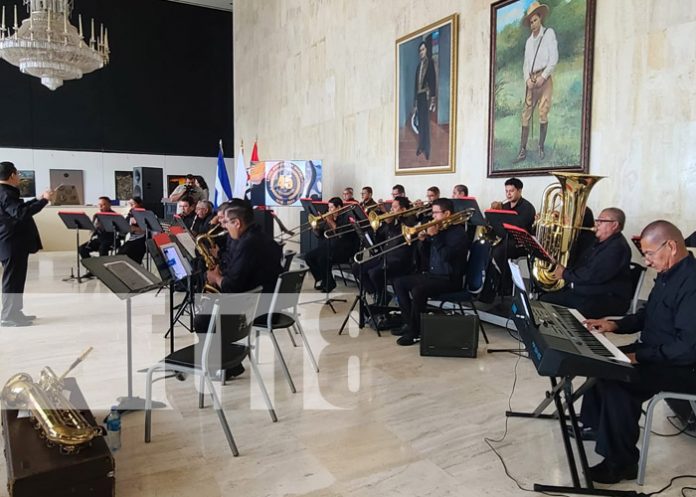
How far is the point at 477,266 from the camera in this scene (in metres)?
5.23

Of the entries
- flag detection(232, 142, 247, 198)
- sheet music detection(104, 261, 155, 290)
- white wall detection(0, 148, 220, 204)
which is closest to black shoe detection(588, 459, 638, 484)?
sheet music detection(104, 261, 155, 290)

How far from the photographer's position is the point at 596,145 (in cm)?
614

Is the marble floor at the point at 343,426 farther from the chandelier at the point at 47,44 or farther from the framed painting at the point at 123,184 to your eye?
the framed painting at the point at 123,184

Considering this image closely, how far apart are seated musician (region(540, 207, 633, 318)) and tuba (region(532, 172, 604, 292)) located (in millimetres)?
271

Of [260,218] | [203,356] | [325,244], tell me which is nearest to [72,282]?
[260,218]

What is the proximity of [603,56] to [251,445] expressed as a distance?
18.2 feet

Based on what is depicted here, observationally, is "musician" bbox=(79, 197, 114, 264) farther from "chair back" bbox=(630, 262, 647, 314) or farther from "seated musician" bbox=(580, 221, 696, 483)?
"seated musician" bbox=(580, 221, 696, 483)

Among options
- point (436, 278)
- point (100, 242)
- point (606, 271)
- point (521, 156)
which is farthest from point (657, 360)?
point (100, 242)

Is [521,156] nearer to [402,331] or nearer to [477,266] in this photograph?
[477,266]

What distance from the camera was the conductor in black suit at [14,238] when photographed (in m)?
5.67

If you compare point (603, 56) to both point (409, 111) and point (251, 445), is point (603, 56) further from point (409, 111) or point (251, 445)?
point (251, 445)

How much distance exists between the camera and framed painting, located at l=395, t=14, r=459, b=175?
8.25m

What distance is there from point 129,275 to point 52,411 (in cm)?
102

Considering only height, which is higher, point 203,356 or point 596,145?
point 596,145
